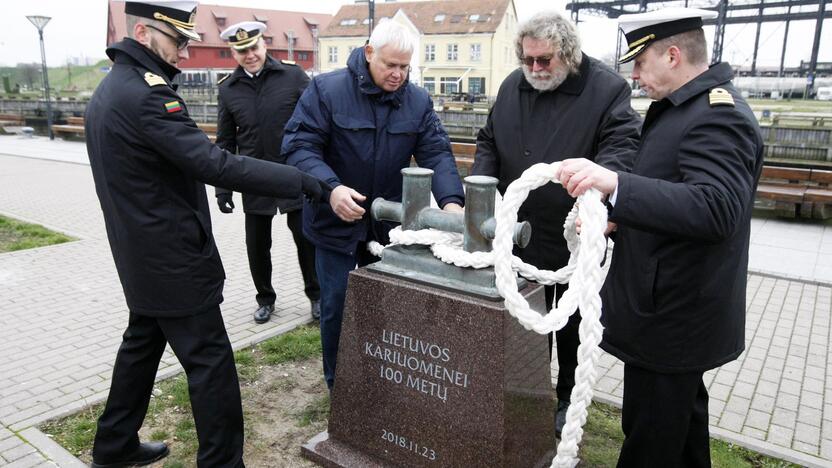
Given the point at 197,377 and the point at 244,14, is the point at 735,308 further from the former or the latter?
the point at 244,14

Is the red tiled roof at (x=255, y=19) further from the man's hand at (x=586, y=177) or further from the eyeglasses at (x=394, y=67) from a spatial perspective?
the man's hand at (x=586, y=177)

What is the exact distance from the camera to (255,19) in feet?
174

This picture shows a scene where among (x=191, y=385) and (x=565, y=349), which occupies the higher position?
(x=191, y=385)

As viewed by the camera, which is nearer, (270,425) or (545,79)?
(545,79)

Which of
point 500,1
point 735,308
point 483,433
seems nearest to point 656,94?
point 735,308

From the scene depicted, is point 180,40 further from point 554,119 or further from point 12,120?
point 12,120

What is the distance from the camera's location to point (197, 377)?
8.86 ft

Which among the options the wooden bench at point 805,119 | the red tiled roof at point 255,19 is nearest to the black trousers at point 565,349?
the wooden bench at point 805,119

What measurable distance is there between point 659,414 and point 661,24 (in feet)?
4.45

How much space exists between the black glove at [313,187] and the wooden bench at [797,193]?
805cm

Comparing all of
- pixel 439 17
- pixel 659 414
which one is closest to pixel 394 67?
pixel 659 414

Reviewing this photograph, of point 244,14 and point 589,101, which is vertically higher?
point 244,14

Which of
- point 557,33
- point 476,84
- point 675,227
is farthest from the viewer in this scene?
point 476,84

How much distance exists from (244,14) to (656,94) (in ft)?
195
